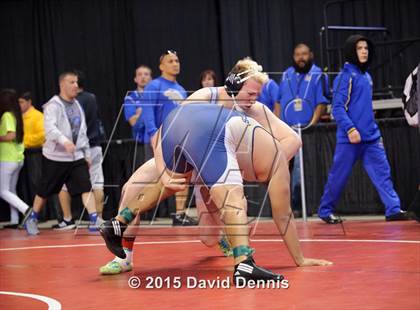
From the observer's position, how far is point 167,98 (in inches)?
380

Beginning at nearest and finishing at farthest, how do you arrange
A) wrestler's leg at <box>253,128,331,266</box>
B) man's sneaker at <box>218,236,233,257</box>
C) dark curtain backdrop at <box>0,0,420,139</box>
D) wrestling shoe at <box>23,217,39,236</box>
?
wrestler's leg at <box>253,128,331,266</box>
man's sneaker at <box>218,236,233,257</box>
wrestling shoe at <box>23,217,39,236</box>
dark curtain backdrop at <box>0,0,420,139</box>

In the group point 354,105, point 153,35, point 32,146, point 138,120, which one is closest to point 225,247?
point 354,105

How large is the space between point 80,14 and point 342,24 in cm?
433

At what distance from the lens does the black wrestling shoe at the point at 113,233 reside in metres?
5.76

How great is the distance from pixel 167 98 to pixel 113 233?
4035mm

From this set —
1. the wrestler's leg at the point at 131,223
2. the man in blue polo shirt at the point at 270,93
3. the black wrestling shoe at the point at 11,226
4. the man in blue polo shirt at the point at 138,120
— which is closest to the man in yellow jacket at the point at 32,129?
the black wrestling shoe at the point at 11,226

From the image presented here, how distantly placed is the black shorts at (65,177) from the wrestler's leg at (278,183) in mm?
4561

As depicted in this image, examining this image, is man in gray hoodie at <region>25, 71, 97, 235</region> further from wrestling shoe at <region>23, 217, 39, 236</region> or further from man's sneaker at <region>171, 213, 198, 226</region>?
man's sneaker at <region>171, 213, 198, 226</region>

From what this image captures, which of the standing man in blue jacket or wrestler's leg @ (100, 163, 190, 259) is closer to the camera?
wrestler's leg @ (100, 163, 190, 259)

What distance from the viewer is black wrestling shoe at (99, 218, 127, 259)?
18.9 feet

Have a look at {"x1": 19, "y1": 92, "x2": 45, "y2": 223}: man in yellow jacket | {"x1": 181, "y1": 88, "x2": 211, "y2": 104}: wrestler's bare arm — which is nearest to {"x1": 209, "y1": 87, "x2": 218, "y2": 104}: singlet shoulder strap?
{"x1": 181, "y1": 88, "x2": 211, "y2": 104}: wrestler's bare arm

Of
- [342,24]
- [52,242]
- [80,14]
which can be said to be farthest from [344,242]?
[80,14]

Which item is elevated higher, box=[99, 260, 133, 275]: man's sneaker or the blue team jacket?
the blue team jacket

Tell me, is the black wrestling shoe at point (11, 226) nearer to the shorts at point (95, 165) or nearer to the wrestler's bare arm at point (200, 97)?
the shorts at point (95, 165)
